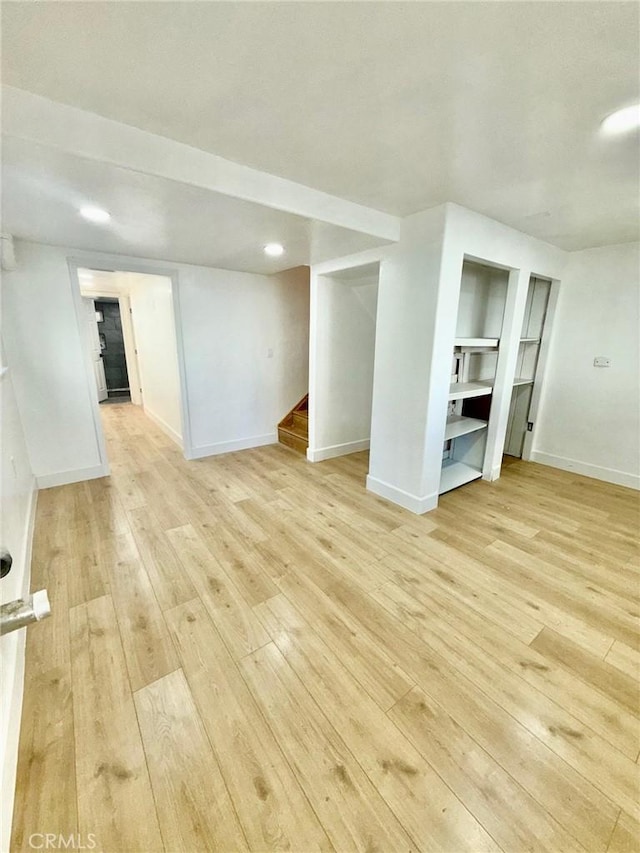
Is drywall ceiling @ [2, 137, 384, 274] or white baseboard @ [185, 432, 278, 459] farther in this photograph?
white baseboard @ [185, 432, 278, 459]

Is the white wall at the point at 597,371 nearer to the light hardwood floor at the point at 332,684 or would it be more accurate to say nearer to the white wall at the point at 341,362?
the light hardwood floor at the point at 332,684

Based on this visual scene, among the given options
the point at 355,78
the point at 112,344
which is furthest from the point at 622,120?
the point at 112,344

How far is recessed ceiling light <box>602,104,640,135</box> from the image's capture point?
1.33 m

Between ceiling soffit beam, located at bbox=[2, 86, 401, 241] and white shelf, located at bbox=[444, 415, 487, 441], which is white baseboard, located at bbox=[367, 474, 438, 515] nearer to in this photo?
white shelf, located at bbox=[444, 415, 487, 441]

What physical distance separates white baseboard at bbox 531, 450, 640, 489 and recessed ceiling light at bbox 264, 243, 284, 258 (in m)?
3.65

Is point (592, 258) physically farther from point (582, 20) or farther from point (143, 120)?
point (143, 120)

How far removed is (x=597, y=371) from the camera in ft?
11.3

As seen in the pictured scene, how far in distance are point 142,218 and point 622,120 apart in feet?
8.42

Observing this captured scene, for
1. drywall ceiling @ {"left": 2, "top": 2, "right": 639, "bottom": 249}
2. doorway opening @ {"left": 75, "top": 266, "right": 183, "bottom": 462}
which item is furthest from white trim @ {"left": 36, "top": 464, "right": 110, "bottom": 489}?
drywall ceiling @ {"left": 2, "top": 2, "right": 639, "bottom": 249}

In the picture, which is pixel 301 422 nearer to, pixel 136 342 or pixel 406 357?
pixel 406 357

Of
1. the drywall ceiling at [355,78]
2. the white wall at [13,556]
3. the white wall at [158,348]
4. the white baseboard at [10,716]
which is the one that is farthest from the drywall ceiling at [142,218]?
the white baseboard at [10,716]

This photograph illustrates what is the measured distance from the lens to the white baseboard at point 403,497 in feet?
8.97

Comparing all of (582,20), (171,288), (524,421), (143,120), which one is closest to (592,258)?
(524,421)

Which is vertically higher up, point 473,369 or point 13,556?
point 473,369
